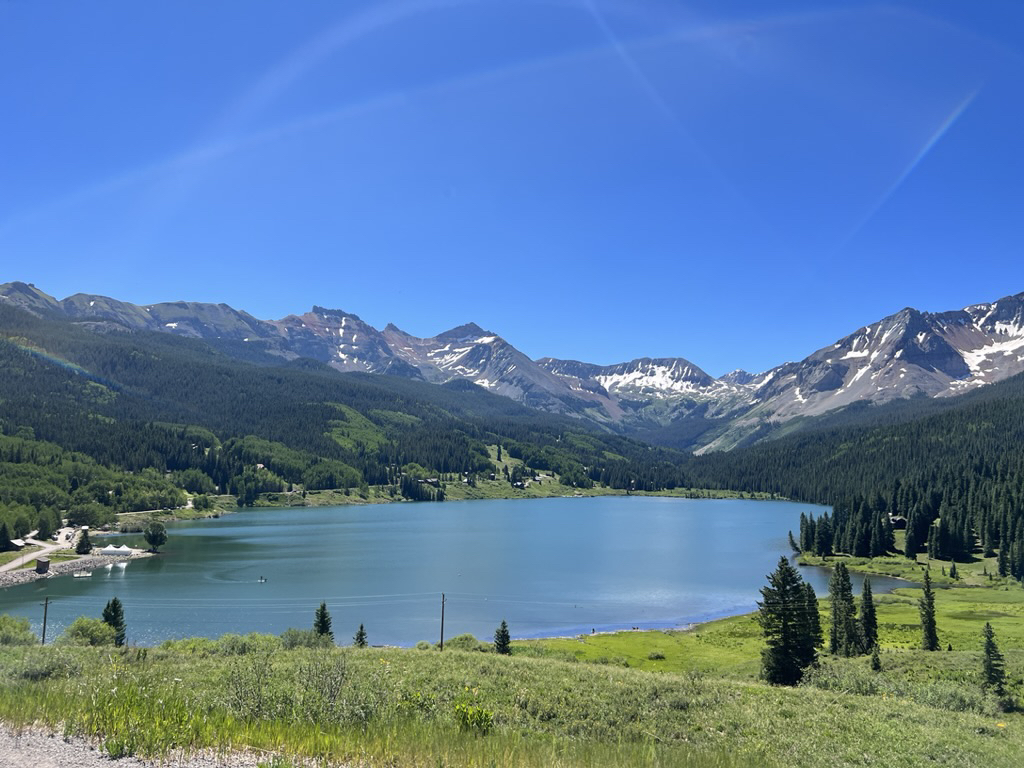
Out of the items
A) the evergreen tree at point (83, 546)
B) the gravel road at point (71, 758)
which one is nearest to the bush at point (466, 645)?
the gravel road at point (71, 758)

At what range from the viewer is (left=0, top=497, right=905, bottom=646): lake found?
73875 mm

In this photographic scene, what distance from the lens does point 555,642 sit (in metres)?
64.4

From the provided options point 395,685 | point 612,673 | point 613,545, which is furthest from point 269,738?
point 613,545

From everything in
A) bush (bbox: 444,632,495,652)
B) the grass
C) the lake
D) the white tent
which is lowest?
the lake

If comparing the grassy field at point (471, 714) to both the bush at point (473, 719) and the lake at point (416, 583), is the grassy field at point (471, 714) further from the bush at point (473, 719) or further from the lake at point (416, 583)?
the lake at point (416, 583)

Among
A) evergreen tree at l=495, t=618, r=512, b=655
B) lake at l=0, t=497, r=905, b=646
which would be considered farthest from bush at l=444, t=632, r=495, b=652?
lake at l=0, t=497, r=905, b=646

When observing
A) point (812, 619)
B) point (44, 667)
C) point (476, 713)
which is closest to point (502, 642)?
point (812, 619)

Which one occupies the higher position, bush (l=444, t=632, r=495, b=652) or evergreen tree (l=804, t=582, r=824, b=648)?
evergreen tree (l=804, t=582, r=824, b=648)

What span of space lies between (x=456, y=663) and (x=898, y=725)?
613 inches

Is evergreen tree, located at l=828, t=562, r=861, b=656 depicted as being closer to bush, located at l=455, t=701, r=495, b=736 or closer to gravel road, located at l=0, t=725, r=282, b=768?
bush, located at l=455, t=701, r=495, b=736

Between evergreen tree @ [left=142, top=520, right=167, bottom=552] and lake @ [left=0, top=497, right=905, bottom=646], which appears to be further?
evergreen tree @ [left=142, top=520, right=167, bottom=552]

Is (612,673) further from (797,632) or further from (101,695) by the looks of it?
(797,632)

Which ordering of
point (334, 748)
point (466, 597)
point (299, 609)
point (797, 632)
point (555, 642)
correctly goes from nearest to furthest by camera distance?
point (334, 748)
point (797, 632)
point (555, 642)
point (299, 609)
point (466, 597)

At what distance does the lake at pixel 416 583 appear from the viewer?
242ft
